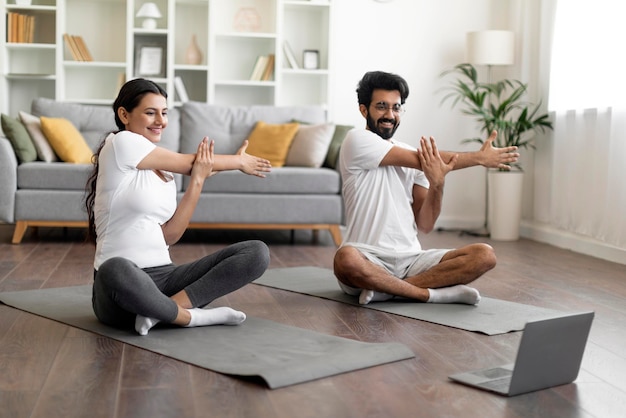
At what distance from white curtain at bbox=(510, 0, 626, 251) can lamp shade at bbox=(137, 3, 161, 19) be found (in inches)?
111

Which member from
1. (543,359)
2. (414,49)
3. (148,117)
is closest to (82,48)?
(414,49)

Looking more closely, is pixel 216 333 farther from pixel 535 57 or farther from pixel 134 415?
pixel 535 57

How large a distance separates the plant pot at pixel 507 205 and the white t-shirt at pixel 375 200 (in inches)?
118

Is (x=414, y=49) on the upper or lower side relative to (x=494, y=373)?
upper

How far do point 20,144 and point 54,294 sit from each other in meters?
2.22

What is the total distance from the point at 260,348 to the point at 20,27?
4.96m

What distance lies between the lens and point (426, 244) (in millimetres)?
6000

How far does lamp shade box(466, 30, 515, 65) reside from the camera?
665 centimetres

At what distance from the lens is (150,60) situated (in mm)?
6984

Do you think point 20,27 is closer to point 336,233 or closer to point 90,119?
point 90,119

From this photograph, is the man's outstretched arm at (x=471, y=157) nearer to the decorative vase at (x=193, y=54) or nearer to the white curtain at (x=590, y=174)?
the white curtain at (x=590, y=174)

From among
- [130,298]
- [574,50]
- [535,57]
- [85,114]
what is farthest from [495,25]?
Answer: [130,298]

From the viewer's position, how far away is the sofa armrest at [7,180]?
213 inches

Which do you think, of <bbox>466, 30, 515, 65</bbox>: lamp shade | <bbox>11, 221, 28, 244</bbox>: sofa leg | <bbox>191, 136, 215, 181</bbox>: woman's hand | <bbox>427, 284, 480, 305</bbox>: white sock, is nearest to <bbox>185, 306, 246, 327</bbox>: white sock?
<bbox>191, 136, 215, 181</bbox>: woman's hand
